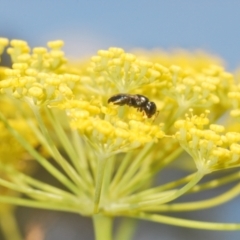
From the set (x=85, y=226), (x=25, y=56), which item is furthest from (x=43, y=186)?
(x=85, y=226)

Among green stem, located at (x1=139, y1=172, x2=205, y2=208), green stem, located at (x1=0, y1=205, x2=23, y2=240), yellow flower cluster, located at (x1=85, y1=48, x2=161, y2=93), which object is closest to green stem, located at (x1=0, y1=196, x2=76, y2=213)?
green stem, located at (x1=139, y1=172, x2=205, y2=208)

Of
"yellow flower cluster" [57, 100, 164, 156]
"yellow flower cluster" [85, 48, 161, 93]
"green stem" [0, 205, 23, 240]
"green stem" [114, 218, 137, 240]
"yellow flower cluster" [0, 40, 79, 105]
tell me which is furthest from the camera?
"green stem" [0, 205, 23, 240]

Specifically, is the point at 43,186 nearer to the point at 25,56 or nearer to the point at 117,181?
the point at 117,181

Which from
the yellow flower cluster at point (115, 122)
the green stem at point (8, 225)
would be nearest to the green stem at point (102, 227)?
the yellow flower cluster at point (115, 122)

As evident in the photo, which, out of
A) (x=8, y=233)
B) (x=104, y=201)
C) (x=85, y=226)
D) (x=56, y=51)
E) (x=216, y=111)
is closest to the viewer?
(x=104, y=201)

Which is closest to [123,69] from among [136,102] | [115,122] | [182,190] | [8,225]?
[136,102]

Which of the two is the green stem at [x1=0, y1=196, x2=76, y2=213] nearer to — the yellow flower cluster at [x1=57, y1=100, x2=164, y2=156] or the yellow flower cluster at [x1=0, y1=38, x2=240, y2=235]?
the yellow flower cluster at [x1=0, y1=38, x2=240, y2=235]

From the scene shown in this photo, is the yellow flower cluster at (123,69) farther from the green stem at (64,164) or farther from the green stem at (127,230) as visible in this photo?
the green stem at (127,230)
